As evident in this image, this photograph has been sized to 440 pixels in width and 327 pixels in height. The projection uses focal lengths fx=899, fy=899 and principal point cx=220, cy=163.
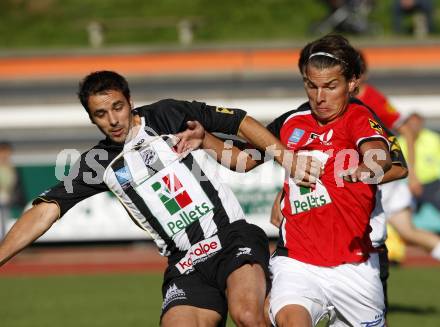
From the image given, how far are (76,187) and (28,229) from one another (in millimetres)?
357

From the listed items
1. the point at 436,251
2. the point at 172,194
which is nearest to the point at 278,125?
the point at 172,194

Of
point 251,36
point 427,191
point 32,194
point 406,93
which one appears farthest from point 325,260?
point 251,36

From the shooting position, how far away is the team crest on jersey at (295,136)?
16.6ft

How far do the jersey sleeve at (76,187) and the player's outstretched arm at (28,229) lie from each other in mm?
36

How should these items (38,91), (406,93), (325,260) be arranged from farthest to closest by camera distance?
(38,91), (406,93), (325,260)

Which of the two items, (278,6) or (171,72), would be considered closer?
(171,72)

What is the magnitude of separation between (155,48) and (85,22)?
5.17m

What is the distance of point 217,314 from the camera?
4965mm

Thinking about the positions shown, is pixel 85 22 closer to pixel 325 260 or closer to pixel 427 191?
pixel 427 191

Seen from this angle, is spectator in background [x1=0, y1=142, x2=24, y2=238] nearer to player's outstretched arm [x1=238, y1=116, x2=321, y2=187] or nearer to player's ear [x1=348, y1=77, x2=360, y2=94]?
player's outstretched arm [x1=238, y1=116, x2=321, y2=187]

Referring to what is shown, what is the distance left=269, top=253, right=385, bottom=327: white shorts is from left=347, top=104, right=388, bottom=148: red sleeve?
71cm

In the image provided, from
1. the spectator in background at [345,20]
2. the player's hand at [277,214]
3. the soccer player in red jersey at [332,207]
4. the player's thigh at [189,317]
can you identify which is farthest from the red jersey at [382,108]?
the spectator in background at [345,20]

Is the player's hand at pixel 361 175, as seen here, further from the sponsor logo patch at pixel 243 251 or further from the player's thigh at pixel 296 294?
the sponsor logo patch at pixel 243 251

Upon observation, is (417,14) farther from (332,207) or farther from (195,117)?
(332,207)
